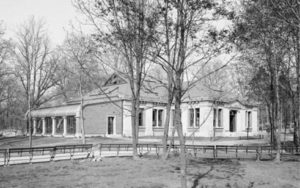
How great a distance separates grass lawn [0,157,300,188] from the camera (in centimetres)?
1169

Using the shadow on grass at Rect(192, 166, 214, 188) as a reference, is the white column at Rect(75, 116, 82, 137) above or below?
above

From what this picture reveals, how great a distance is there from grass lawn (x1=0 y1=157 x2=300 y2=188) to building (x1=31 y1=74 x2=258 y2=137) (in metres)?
22.3

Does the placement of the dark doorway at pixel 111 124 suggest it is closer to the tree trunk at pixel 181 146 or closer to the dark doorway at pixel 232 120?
the dark doorway at pixel 232 120

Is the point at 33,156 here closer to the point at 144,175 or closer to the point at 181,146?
the point at 144,175

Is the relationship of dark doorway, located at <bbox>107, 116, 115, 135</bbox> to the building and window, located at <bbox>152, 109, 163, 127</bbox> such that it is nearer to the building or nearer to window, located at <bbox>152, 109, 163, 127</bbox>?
the building

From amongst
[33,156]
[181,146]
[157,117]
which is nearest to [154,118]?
[157,117]

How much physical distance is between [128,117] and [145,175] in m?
30.2

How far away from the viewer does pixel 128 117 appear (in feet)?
143

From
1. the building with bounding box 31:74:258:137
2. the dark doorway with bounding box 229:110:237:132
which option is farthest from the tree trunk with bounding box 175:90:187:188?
the dark doorway with bounding box 229:110:237:132

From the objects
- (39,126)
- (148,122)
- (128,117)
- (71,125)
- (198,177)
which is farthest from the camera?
(39,126)

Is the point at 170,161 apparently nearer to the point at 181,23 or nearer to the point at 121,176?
the point at 121,176

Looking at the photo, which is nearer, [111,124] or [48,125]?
[111,124]

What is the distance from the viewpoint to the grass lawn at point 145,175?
11688 millimetres

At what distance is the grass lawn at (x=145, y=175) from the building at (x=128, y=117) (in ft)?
73.3
